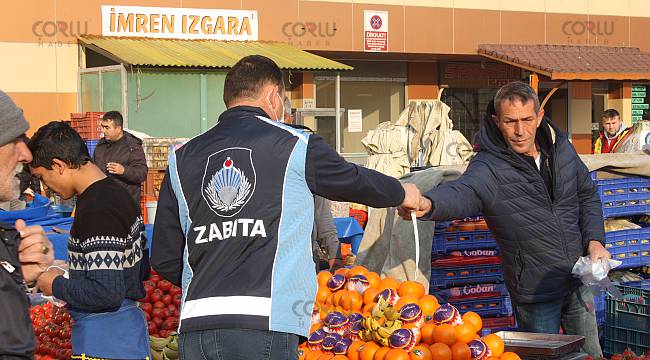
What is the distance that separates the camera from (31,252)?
109 inches

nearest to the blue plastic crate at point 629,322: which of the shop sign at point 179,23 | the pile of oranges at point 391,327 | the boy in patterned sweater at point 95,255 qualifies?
the pile of oranges at point 391,327

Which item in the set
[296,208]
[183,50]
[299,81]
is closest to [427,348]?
[296,208]

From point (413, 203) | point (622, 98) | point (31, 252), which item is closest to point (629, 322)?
point (413, 203)

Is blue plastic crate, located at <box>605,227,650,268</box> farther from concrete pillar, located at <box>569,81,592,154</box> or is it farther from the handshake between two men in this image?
concrete pillar, located at <box>569,81,592,154</box>

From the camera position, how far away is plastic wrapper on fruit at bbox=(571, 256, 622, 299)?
4992 mm

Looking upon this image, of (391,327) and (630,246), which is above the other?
(630,246)

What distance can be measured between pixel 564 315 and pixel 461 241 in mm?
1616

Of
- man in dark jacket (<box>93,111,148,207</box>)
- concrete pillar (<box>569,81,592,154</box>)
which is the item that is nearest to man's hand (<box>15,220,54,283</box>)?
man in dark jacket (<box>93,111,148,207</box>)

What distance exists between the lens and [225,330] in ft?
11.2

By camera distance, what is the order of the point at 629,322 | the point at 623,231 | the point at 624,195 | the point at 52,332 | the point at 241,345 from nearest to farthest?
the point at 241,345, the point at 629,322, the point at 52,332, the point at 623,231, the point at 624,195

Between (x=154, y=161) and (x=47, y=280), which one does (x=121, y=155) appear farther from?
(x=47, y=280)

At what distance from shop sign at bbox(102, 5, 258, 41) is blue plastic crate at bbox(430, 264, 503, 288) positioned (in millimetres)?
14732

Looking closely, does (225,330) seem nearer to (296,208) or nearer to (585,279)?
(296,208)

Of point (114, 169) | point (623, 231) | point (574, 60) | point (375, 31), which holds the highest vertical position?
point (375, 31)
